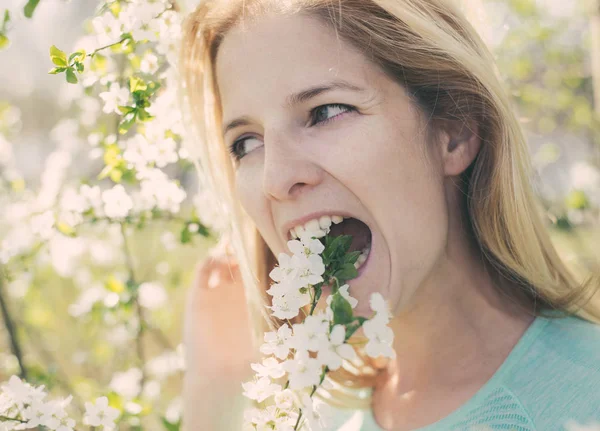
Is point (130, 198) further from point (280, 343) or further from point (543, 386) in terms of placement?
point (543, 386)

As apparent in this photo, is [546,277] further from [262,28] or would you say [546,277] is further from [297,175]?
[262,28]

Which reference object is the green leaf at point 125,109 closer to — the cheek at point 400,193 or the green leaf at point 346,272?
the cheek at point 400,193

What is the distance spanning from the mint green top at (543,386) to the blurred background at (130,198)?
327 millimetres

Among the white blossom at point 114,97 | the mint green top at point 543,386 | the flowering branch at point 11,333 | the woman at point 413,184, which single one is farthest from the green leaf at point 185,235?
the mint green top at point 543,386

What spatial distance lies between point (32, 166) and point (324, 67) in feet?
12.1

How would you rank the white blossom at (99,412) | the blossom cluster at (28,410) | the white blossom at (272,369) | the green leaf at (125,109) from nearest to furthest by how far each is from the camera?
the white blossom at (272,369), the blossom cluster at (28,410), the white blossom at (99,412), the green leaf at (125,109)

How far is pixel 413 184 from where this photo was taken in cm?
135

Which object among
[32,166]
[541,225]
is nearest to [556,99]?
[541,225]

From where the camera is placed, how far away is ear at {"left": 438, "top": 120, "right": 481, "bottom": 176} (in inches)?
58.0

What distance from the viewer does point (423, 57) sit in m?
1.39

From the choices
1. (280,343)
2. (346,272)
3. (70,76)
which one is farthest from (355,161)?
(70,76)

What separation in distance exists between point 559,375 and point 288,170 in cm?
72

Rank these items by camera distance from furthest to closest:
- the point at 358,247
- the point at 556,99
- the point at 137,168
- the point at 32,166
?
the point at 32,166, the point at 556,99, the point at 137,168, the point at 358,247

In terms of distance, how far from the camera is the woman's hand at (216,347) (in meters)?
1.93
